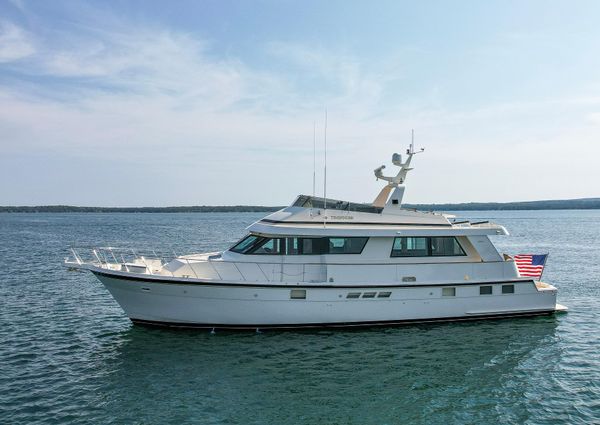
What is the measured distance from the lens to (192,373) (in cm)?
1188

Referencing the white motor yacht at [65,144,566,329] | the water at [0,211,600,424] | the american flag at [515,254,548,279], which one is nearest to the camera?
the water at [0,211,600,424]

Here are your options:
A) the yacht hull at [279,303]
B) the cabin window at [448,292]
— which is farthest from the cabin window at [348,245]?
the cabin window at [448,292]

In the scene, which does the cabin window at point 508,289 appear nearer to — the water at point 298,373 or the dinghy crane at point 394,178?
the water at point 298,373

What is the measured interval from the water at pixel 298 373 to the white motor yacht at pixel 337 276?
0.56 m

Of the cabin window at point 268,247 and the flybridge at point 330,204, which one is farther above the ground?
the flybridge at point 330,204

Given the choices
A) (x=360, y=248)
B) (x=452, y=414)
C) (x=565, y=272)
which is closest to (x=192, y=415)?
(x=452, y=414)

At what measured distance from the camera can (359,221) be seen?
15.8 meters

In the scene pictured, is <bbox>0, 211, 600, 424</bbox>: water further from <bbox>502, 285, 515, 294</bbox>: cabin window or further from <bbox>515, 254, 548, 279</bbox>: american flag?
<bbox>515, 254, 548, 279</bbox>: american flag

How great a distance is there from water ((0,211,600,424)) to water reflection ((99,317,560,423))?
0.10ft

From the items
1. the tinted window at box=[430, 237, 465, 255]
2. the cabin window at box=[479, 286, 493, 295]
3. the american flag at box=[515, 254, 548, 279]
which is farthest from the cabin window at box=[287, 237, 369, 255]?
the american flag at box=[515, 254, 548, 279]

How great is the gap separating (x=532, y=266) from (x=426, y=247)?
3.97 m

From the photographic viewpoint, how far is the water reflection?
10.0m

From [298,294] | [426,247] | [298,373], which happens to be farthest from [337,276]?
[298,373]

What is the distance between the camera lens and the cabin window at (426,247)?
15.7m
